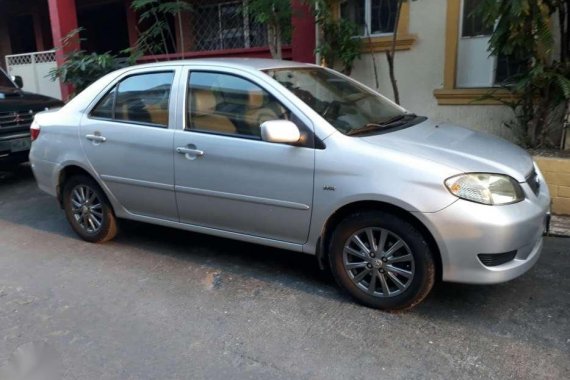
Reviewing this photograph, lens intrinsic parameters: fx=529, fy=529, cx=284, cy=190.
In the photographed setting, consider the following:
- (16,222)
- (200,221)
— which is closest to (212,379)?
(200,221)

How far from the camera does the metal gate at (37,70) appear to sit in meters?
10.7

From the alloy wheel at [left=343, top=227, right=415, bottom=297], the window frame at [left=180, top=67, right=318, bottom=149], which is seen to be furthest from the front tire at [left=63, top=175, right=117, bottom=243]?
the alloy wheel at [left=343, top=227, right=415, bottom=297]

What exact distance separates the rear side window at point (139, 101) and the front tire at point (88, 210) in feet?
2.21

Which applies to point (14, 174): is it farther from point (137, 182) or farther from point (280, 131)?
point (280, 131)

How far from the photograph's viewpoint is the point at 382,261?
342cm

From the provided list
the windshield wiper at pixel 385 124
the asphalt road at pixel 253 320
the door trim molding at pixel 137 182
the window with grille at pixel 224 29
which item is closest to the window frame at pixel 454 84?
the asphalt road at pixel 253 320

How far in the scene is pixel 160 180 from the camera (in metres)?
4.25

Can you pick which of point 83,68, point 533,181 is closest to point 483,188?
point 533,181

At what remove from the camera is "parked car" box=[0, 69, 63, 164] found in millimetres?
7230

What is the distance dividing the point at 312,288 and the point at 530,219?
1.57 m

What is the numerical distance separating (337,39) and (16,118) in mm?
4611

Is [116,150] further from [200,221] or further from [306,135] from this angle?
[306,135]

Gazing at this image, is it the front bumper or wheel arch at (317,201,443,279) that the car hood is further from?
wheel arch at (317,201,443,279)

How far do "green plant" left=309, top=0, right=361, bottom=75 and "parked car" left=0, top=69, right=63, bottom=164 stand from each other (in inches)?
167
